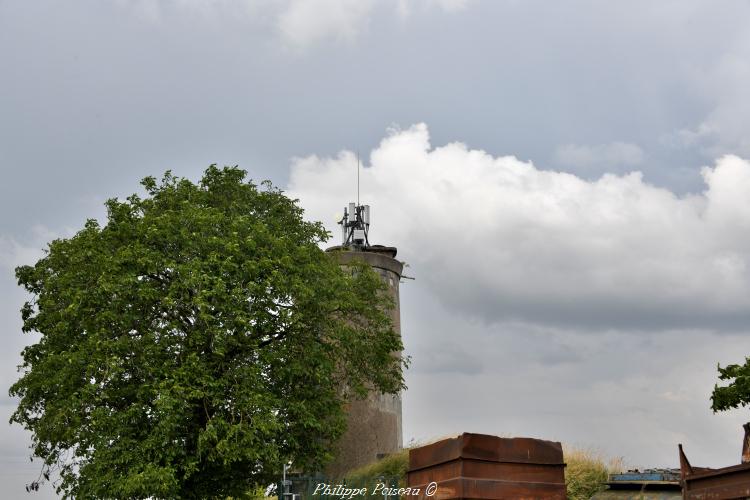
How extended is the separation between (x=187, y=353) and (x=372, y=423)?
12.3 meters

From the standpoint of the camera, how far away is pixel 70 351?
23.5 m

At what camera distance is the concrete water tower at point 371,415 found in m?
33.1

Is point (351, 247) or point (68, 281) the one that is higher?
point (351, 247)

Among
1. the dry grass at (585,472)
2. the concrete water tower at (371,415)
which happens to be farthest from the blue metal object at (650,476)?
the concrete water tower at (371,415)

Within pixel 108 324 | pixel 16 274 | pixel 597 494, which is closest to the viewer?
pixel 597 494

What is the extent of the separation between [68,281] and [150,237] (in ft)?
9.89

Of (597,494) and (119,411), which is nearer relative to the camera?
(597,494)

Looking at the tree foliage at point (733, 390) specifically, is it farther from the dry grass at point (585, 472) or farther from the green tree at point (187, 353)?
the green tree at point (187, 353)

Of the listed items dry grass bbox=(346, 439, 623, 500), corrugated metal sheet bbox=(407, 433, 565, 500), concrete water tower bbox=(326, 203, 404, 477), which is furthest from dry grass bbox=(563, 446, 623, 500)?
concrete water tower bbox=(326, 203, 404, 477)

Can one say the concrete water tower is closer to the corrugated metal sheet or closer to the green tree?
the green tree

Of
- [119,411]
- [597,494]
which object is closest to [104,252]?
[119,411]

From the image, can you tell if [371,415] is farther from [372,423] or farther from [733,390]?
[733,390]

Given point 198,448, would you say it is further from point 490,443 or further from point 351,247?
point 351,247

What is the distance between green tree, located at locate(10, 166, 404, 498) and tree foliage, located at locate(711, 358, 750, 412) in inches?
438
